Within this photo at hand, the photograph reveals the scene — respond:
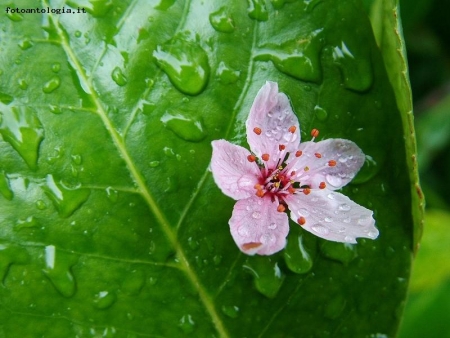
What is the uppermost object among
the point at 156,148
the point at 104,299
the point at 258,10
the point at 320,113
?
the point at 258,10

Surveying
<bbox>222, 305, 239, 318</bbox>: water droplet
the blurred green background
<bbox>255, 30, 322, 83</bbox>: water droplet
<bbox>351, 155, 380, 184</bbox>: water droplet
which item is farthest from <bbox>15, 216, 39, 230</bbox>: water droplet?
the blurred green background

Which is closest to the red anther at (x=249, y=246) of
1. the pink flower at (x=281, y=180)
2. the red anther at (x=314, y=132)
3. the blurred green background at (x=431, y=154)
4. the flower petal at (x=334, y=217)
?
the pink flower at (x=281, y=180)

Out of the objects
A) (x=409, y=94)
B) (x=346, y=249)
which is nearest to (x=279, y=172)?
(x=346, y=249)

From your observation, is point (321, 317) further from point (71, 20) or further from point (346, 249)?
point (71, 20)

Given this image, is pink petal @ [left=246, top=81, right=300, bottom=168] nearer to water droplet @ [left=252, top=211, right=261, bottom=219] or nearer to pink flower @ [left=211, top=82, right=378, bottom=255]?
pink flower @ [left=211, top=82, right=378, bottom=255]

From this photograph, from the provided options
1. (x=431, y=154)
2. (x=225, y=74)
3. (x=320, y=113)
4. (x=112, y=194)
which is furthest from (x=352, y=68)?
(x=431, y=154)

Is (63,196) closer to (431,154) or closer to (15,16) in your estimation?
(15,16)
